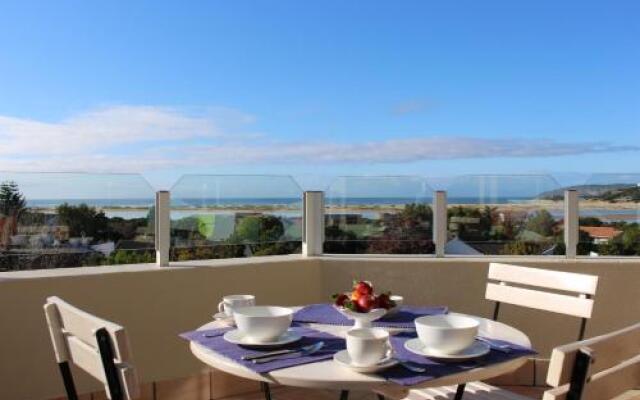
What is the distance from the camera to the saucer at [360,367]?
1554 mm

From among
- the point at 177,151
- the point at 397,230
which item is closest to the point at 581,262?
the point at 397,230

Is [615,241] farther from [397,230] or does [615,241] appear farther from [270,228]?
[270,228]

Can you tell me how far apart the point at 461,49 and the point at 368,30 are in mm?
2618

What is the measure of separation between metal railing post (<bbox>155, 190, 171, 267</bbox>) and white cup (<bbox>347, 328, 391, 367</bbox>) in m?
2.02

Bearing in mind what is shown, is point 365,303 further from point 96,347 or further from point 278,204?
point 278,204

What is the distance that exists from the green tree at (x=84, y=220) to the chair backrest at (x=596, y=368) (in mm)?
2693

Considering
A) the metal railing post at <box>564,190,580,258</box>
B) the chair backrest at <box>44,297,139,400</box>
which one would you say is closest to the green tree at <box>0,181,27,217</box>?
the chair backrest at <box>44,297,139,400</box>

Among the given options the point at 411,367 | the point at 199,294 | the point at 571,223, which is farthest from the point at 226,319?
the point at 571,223

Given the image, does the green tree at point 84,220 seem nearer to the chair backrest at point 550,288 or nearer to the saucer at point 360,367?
the chair backrest at point 550,288

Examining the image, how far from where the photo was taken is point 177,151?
2803 cm

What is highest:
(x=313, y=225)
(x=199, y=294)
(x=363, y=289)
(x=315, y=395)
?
(x=313, y=225)

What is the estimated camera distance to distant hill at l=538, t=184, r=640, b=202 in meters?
3.83

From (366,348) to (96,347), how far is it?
655mm

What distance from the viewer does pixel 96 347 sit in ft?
5.03
